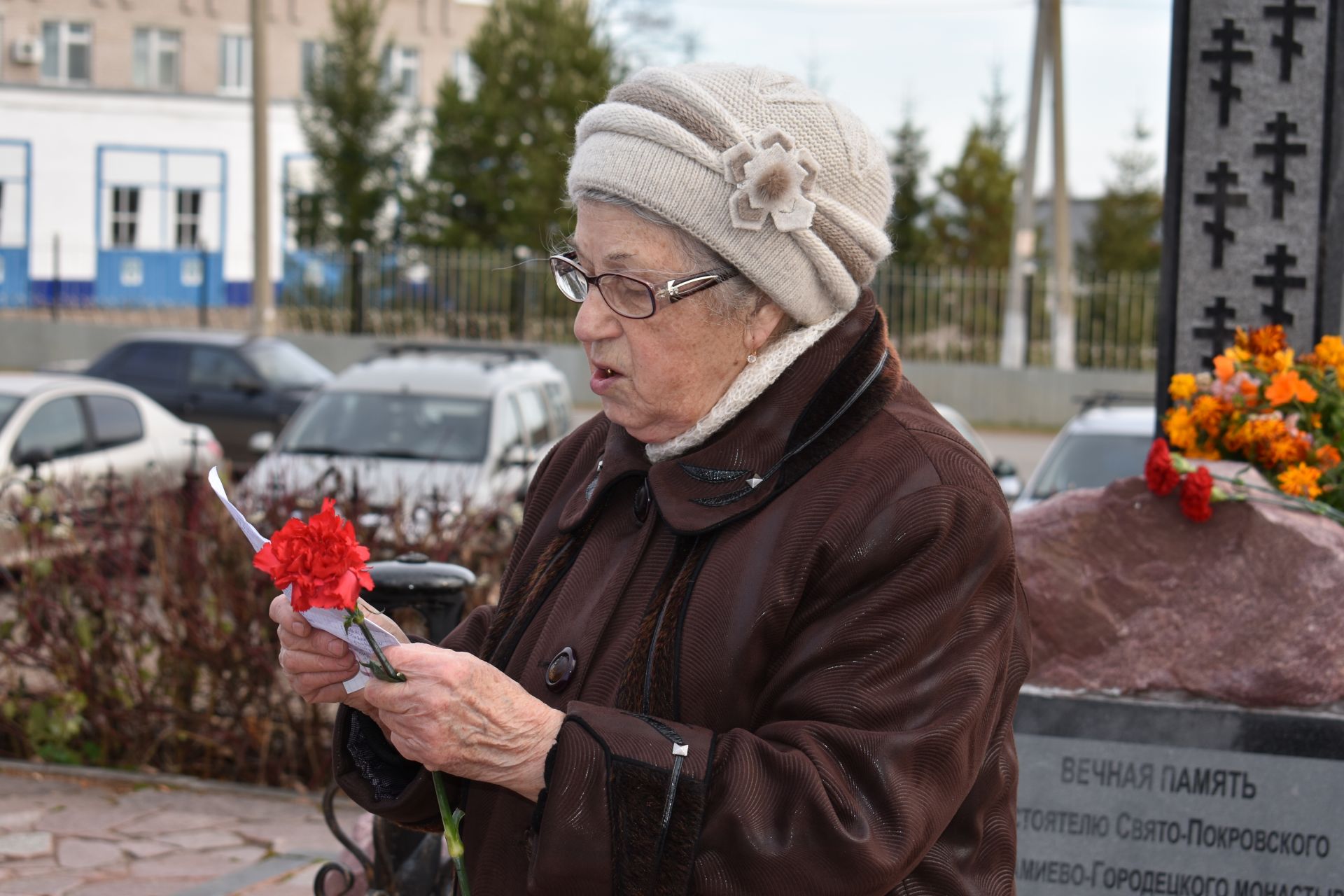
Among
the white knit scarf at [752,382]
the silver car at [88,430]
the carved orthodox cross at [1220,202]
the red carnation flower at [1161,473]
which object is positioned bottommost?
the silver car at [88,430]

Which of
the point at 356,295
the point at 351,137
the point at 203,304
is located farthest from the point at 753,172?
the point at 351,137

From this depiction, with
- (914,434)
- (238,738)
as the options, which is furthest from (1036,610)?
(238,738)

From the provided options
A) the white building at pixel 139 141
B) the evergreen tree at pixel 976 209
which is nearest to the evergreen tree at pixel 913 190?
the evergreen tree at pixel 976 209

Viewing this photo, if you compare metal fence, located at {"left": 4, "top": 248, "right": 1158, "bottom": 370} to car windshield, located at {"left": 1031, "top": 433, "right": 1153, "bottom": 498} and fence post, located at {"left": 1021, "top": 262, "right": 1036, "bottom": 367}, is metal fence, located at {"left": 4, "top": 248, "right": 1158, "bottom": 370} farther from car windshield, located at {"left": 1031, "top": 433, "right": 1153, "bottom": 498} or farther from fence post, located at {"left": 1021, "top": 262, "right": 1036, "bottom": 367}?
car windshield, located at {"left": 1031, "top": 433, "right": 1153, "bottom": 498}

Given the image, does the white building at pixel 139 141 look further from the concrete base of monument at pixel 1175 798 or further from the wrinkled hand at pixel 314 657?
the wrinkled hand at pixel 314 657

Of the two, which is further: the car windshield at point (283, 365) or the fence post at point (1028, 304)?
the fence post at point (1028, 304)

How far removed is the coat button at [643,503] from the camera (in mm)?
2020

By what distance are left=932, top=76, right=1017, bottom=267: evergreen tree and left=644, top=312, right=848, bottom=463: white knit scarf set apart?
24.2m

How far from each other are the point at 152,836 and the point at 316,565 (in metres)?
3.90

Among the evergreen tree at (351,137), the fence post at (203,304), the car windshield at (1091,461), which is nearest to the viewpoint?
the car windshield at (1091,461)

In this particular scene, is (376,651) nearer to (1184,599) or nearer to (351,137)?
(1184,599)

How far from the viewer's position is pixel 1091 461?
836 centimetres

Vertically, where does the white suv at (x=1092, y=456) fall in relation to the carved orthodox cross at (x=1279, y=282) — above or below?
below

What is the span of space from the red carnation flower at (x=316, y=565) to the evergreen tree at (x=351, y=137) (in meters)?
27.2
